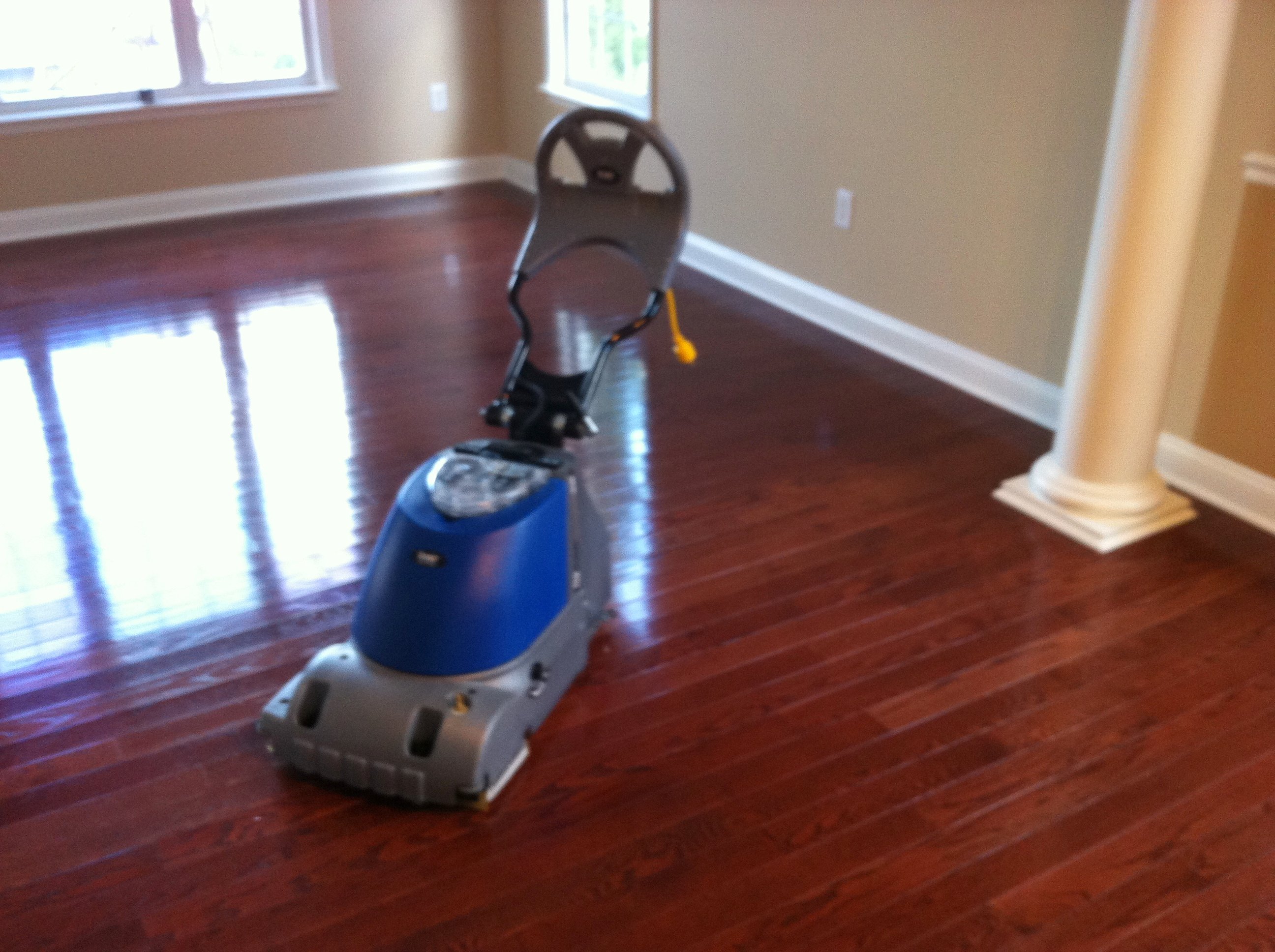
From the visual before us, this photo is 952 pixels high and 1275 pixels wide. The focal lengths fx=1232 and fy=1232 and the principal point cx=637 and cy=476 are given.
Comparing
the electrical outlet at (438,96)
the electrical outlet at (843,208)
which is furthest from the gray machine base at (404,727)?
the electrical outlet at (438,96)

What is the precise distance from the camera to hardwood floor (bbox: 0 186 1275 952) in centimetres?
182

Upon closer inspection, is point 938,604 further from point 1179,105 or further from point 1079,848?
point 1179,105

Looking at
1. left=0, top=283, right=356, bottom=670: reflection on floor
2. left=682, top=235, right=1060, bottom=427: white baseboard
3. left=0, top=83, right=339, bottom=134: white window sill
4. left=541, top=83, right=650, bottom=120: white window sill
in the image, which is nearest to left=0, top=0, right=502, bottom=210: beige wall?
left=0, top=83, right=339, bottom=134: white window sill

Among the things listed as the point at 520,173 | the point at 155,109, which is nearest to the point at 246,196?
the point at 155,109

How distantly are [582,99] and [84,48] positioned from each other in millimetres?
2007

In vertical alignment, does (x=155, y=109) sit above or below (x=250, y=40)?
below

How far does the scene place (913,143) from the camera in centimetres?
358

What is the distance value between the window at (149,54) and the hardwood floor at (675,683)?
5.27 feet

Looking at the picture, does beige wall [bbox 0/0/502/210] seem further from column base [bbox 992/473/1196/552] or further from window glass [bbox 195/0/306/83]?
column base [bbox 992/473/1196/552]

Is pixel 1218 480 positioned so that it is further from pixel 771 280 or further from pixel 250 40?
pixel 250 40

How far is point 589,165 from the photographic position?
2.37m

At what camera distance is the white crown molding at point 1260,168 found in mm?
2631

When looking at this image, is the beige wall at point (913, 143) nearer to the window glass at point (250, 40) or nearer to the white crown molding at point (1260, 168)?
the white crown molding at point (1260, 168)

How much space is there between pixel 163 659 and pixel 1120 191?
7.11 feet
